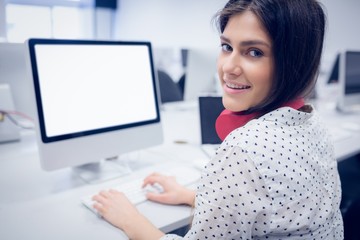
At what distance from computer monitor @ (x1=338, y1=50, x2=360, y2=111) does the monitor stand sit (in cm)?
172

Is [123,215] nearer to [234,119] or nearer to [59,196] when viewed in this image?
[59,196]

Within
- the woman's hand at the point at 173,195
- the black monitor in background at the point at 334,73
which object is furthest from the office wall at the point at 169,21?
the woman's hand at the point at 173,195

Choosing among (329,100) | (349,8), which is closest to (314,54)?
(329,100)

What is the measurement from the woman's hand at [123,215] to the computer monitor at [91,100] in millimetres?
195

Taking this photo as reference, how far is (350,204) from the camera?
1.45 metres

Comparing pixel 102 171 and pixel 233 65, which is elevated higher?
pixel 233 65

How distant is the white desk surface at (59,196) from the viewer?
79 centimetres

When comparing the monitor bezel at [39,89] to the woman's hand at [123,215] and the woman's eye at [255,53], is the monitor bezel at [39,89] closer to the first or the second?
the woman's hand at [123,215]

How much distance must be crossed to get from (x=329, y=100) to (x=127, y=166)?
2197 mm

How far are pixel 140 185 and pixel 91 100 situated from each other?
31cm

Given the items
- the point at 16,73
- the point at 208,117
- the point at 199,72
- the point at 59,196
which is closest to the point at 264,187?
the point at 59,196

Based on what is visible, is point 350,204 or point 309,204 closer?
point 309,204

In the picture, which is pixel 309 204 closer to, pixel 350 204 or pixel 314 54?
pixel 314 54

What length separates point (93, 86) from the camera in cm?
104
